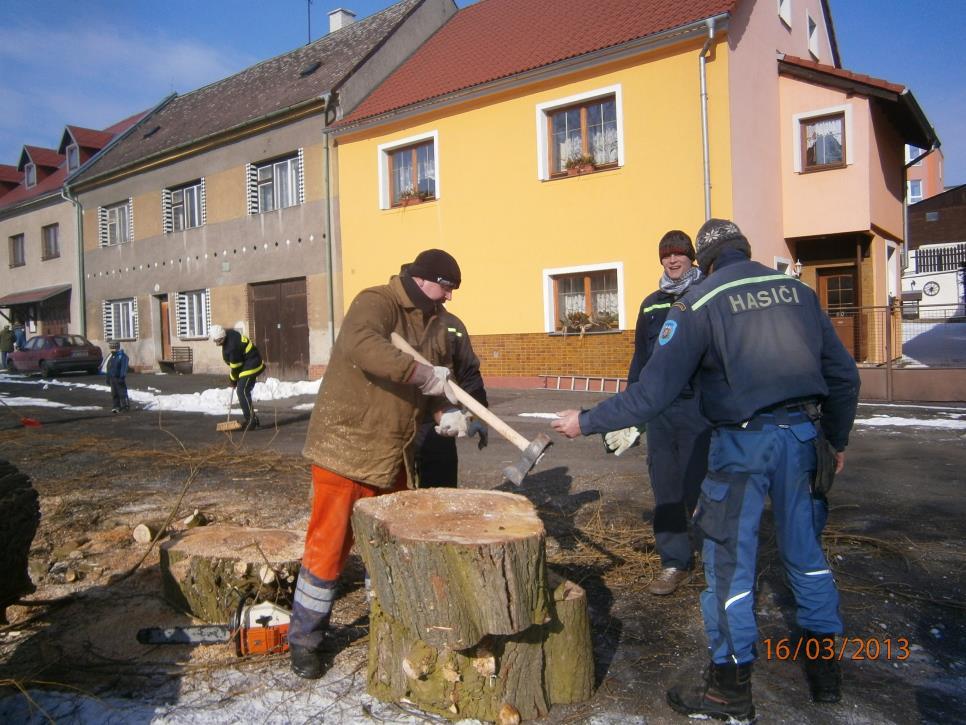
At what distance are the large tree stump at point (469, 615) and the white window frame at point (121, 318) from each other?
22952 millimetres

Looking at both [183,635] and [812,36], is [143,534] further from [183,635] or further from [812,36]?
[812,36]

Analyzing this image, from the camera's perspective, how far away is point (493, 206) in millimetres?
14914

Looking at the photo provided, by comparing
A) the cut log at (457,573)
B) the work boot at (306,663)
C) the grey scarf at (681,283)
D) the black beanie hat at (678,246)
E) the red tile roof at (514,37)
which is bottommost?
the work boot at (306,663)

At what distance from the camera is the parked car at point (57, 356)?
21.4 m

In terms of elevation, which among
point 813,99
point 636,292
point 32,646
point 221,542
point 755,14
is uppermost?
point 755,14

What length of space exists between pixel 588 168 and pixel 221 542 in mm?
11266

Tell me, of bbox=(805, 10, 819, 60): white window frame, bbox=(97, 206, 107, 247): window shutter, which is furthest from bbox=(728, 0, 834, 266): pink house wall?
bbox=(97, 206, 107, 247): window shutter

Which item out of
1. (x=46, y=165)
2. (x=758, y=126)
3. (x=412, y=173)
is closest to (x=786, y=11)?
(x=758, y=126)

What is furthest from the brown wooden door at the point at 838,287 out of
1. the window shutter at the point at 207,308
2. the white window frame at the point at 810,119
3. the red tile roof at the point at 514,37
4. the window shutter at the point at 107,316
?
the window shutter at the point at 107,316

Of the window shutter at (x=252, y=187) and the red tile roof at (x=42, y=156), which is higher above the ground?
the red tile roof at (x=42, y=156)

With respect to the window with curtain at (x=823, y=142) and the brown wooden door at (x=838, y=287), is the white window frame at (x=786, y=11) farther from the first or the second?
the brown wooden door at (x=838, y=287)

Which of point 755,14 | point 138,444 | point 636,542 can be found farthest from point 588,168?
point 636,542

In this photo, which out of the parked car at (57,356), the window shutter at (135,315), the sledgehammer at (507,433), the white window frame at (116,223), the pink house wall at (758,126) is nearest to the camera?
the sledgehammer at (507,433)

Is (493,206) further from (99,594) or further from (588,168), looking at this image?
(99,594)
